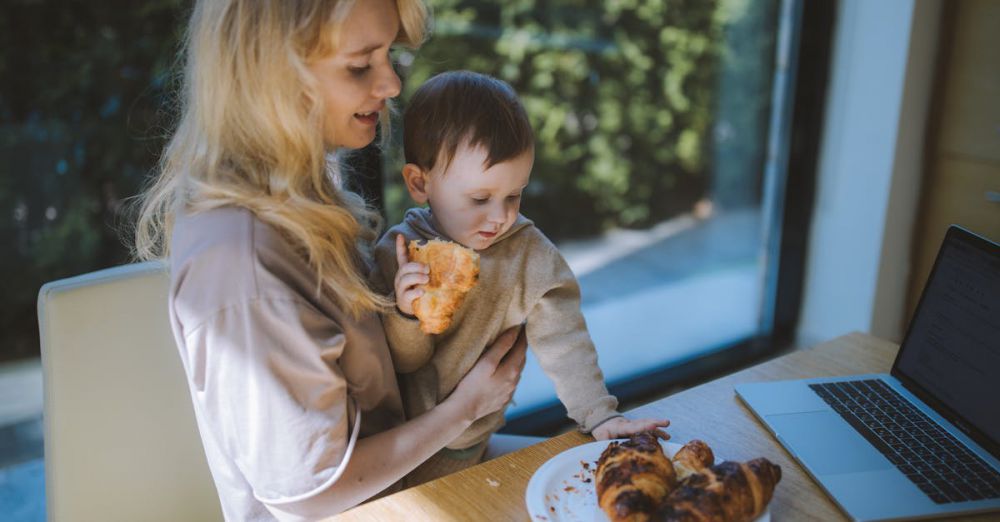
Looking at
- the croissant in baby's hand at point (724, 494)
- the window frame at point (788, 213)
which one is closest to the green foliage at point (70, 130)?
the croissant in baby's hand at point (724, 494)

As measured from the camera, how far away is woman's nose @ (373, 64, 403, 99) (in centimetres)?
120

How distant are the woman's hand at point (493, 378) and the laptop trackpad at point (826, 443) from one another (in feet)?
1.48

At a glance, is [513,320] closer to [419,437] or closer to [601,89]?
[419,437]

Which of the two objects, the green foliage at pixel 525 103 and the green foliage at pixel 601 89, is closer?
the green foliage at pixel 525 103

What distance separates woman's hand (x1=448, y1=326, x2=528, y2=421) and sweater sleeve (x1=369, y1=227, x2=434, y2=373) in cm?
9

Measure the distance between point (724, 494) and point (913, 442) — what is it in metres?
0.48

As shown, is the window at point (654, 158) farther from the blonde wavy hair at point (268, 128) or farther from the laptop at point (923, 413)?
the laptop at point (923, 413)

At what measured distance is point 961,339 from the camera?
4.24 ft

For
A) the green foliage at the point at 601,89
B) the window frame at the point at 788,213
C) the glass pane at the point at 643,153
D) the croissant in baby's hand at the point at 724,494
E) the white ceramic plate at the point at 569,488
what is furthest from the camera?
the window frame at the point at 788,213

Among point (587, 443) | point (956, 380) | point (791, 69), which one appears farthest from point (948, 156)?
point (587, 443)

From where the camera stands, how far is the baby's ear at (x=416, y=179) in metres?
1.38

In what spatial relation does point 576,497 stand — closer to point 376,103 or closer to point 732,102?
point 376,103

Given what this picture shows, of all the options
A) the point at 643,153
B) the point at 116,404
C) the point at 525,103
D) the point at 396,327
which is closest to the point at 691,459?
the point at 396,327

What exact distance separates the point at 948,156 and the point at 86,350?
2.90 metres
